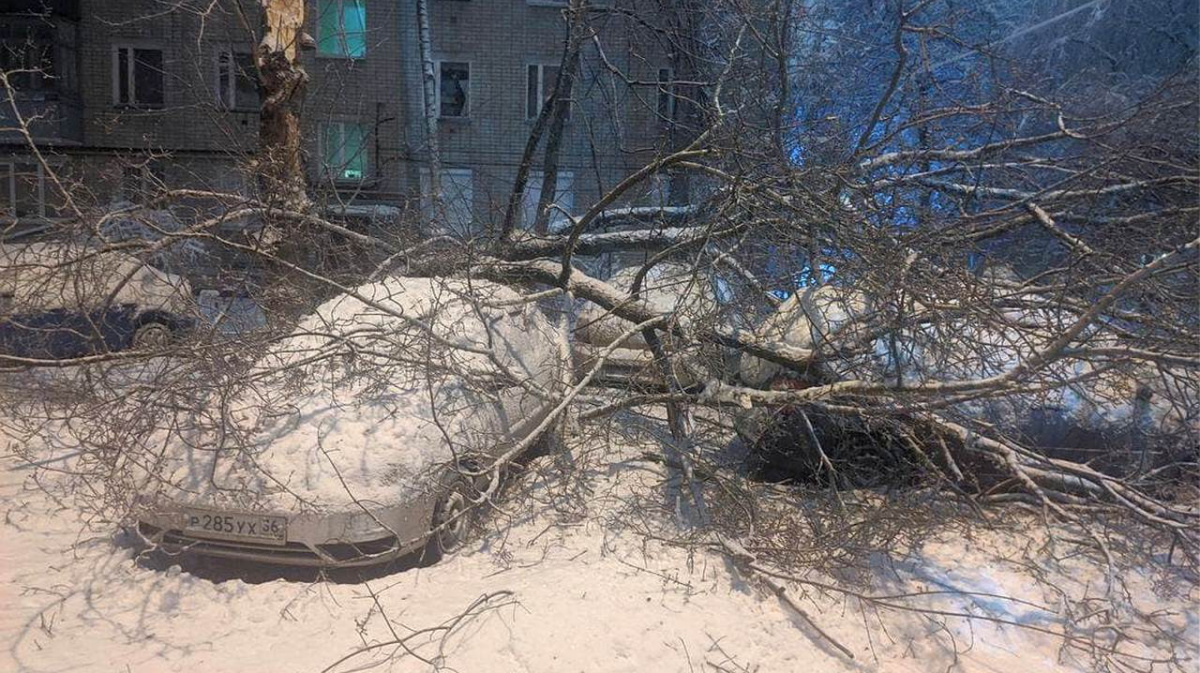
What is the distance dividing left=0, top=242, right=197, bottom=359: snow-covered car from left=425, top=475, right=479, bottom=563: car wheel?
234 cm

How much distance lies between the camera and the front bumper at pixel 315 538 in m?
3.97

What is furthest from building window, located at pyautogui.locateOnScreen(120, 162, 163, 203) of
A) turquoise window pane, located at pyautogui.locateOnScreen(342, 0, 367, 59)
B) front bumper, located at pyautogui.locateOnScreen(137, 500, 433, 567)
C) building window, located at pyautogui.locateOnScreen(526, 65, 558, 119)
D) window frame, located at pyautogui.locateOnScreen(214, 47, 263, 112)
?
building window, located at pyautogui.locateOnScreen(526, 65, 558, 119)

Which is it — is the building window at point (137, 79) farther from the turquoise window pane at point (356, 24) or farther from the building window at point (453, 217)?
the building window at point (453, 217)

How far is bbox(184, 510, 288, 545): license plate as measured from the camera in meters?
3.97

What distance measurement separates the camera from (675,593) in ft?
13.1

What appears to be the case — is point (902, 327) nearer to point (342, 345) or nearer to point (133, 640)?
point (342, 345)

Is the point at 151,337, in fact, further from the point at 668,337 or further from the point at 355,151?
the point at 355,151

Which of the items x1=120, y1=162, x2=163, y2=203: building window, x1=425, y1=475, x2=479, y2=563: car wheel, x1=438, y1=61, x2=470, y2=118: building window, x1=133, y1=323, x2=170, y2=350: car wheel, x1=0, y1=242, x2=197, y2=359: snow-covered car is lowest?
x1=425, y1=475, x2=479, y2=563: car wheel

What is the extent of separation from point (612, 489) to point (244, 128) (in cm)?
706

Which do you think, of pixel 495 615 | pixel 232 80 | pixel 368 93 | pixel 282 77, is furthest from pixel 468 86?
pixel 495 615

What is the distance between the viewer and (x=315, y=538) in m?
3.97

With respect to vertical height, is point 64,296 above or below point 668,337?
above

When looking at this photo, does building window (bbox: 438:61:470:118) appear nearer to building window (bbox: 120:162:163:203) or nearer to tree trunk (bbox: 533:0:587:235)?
tree trunk (bbox: 533:0:587:235)

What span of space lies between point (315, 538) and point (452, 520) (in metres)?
0.71
